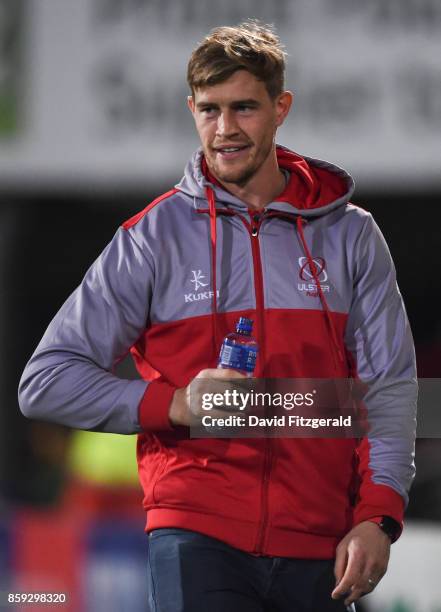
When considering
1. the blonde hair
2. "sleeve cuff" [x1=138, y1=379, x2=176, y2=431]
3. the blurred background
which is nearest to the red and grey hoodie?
"sleeve cuff" [x1=138, y1=379, x2=176, y2=431]

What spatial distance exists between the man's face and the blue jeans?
35.2 inches

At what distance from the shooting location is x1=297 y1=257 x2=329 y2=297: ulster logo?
11.2 feet

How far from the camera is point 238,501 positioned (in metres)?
3.26

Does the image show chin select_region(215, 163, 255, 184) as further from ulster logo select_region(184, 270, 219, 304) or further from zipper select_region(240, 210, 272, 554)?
ulster logo select_region(184, 270, 219, 304)

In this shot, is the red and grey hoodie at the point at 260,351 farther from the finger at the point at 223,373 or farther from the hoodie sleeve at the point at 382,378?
the finger at the point at 223,373

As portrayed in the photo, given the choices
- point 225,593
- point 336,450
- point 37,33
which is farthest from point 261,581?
point 37,33

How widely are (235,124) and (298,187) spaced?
0.30m

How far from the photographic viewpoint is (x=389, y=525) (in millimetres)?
3277

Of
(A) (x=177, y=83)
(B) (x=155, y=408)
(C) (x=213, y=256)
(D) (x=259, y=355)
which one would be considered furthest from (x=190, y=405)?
(A) (x=177, y=83)

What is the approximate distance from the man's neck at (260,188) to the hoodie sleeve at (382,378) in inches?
10.0

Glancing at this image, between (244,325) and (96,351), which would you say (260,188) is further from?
(96,351)

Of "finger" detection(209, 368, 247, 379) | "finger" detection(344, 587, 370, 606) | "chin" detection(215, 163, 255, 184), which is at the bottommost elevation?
"finger" detection(344, 587, 370, 606)

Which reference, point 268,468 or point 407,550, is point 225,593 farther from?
point 407,550

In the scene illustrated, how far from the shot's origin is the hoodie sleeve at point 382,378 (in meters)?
3.32
